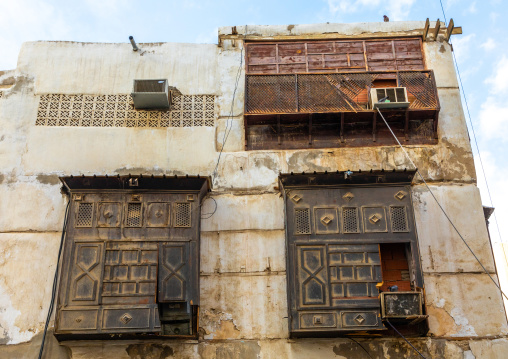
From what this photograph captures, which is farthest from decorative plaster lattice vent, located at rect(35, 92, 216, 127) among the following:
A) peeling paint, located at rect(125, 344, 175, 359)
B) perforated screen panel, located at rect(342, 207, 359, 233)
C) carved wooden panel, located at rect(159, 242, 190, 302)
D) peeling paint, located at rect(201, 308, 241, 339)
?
peeling paint, located at rect(125, 344, 175, 359)

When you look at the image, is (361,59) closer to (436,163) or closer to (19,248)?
(436,163)

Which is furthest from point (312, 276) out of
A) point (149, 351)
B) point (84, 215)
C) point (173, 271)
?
point (84, 215)

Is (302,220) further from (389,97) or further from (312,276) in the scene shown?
(389,97)

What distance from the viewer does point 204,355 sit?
888 cm

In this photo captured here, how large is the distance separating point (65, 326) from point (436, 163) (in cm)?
696

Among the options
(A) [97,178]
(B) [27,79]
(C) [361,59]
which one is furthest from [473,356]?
(B) [27,79]

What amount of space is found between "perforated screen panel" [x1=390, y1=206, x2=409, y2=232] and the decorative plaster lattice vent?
3.80m

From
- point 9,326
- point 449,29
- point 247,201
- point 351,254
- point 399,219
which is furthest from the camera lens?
point 449,29

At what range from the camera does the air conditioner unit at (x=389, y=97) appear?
10031 millimetres

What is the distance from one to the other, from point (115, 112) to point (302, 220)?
4.29 metres

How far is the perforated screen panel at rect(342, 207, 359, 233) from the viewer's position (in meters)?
9.11

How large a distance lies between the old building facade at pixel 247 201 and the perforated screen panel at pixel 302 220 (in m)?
0.03

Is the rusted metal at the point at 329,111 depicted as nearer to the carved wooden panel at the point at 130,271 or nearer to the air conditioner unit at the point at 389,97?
the air conditioner unit at the point at 389,97

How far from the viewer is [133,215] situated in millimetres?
9133
